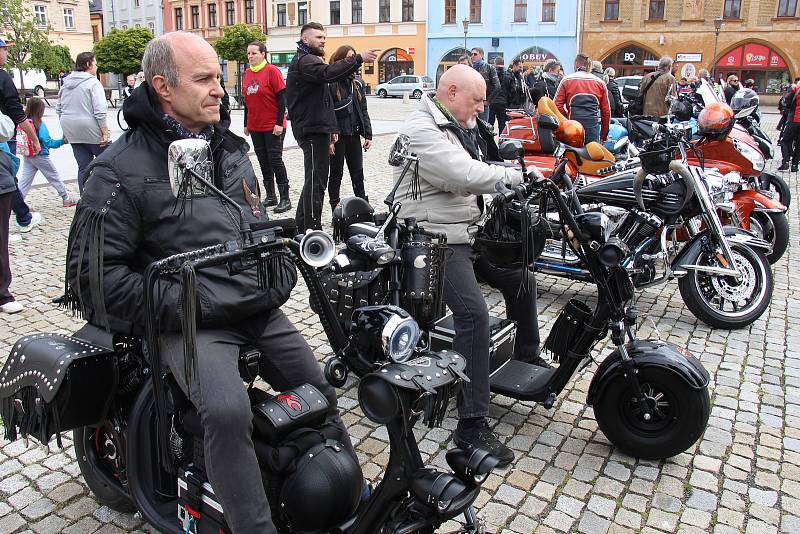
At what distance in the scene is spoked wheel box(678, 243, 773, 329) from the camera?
5.18m

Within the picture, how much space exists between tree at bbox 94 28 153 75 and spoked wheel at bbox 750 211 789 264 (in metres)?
41.2

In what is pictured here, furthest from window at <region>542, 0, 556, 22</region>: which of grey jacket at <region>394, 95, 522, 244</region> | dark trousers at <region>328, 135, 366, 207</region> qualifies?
grey jacket at <region>394, 95, 522, 244</region>

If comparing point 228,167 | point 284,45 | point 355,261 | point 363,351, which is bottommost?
point 363,351

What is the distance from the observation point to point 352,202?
3283mm

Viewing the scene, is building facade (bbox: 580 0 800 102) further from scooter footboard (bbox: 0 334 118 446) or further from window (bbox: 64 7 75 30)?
window (bbox: 64 7 75 30)

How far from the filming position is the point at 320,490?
2379 millimetres

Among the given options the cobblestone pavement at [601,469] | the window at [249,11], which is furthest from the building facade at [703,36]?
the cobblestone pavement at [601,469]

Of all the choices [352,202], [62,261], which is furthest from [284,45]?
[352,202]

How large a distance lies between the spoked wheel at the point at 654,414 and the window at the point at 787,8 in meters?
47.4

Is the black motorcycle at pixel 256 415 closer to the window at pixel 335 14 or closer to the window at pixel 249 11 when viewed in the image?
the window at pixel 335 14

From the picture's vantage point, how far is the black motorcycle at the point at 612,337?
325 cm

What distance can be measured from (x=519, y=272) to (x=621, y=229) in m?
1.62

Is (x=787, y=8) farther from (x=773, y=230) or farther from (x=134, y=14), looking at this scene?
(x=134, y=14)

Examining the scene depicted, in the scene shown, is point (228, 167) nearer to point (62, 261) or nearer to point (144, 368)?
point (144, 368)
